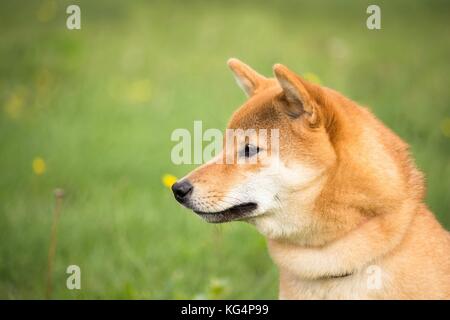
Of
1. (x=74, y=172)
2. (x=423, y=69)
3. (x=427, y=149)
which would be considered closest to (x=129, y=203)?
(x=74, y=172)

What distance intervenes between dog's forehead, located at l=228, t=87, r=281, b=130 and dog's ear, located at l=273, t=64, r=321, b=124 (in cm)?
9

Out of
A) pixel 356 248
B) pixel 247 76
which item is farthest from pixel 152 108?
pixel 356 248

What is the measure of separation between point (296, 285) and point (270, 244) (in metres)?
0.26

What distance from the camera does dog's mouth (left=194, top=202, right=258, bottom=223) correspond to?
12.4ft

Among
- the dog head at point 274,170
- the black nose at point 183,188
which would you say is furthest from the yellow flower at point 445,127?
the black nose at point 183,188

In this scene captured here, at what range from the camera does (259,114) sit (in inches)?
153

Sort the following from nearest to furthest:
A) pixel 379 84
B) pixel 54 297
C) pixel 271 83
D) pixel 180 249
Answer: pixel 271 83 < pixel 54 297 < pixel 180 249 < pixel 379 84

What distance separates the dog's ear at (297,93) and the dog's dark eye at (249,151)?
258 millimetres

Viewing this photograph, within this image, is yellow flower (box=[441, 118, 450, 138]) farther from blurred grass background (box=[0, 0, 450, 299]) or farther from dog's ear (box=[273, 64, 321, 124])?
dog's ear (box=[273, 64, 321, 124])

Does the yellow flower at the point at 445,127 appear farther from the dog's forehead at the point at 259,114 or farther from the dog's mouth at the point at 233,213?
the dog's mouth at the point at 233,213

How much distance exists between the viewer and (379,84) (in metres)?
8.16

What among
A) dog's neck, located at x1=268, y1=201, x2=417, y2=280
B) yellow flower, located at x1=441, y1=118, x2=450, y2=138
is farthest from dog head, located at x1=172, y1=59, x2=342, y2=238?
yellow flower, located at x1=441, y1=118, x2=450, y2=138

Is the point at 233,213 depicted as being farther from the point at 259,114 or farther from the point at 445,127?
the point at 445,127

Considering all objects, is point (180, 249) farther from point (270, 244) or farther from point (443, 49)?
point (443, 49)
